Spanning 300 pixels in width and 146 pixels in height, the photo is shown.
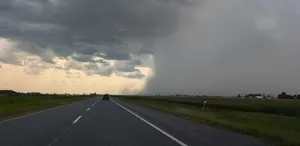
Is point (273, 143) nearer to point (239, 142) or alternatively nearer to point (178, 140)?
point (239, 142)

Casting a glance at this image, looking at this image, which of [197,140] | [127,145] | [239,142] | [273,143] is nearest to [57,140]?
[127,145]

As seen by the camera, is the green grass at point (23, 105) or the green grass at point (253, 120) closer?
the green grass at point (253, 120)

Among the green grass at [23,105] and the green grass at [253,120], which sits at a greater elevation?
the green grass at [23,105]

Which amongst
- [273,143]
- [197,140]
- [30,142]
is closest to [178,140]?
[197,140]

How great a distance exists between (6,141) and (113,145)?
350 centimetres

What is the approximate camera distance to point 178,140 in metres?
12.5

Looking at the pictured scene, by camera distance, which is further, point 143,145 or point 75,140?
point 75,140

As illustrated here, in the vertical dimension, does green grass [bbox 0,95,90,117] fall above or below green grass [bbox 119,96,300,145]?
above

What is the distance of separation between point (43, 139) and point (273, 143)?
7.95 metres

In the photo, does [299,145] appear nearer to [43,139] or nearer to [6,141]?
[43,139]

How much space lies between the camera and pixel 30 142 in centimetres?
1127

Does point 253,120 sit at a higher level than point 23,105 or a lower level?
lower

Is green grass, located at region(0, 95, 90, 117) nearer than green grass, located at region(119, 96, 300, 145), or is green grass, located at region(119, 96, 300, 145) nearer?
green grass, located at region(119, 96, 300, 145)

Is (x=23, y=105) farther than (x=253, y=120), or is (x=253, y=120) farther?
(x=23, y=105)
